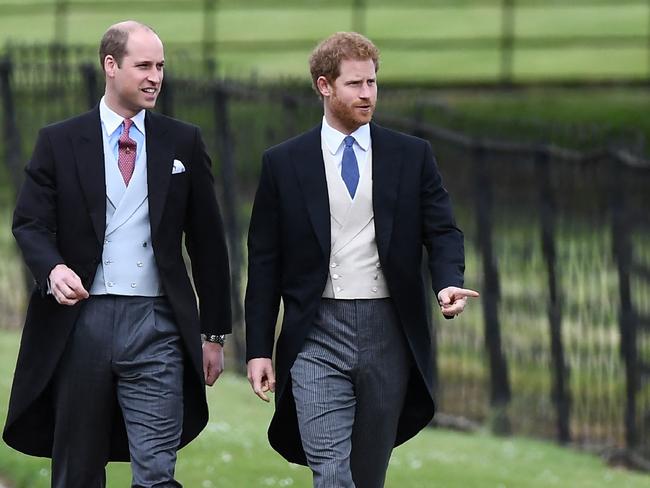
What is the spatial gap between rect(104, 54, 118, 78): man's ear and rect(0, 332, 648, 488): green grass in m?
2.56

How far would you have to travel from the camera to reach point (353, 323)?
5629 millimetres

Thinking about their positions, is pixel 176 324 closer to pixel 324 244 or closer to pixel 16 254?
pixel 324 244

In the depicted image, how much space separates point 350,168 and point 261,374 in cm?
68

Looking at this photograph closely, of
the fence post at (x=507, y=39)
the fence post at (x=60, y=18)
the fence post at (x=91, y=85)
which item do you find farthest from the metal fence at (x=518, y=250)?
the fence post at (x=60, y=18)

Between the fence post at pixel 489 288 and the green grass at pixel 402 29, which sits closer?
the fence post at pixel 489 288

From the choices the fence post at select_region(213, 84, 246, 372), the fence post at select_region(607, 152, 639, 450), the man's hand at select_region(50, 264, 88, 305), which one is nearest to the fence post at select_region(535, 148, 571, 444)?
the fence post at select_region(607, 152, 639, 450)

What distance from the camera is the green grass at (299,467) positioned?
8.02 m

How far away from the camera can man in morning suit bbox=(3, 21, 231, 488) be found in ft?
18.5

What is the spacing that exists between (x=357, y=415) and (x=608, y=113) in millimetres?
17743

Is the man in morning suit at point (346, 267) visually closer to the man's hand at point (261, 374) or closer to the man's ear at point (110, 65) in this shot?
the man's hand at point (261, 374)

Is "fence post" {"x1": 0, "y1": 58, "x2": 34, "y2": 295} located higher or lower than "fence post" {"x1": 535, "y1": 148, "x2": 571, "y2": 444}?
higher

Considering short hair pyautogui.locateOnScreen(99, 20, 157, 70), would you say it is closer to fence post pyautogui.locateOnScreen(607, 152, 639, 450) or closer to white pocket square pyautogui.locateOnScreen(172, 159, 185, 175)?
white pocket square pyautogui.locateOnScreen(172, 159, 185, 175)

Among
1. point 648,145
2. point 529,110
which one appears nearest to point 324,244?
point 648,145

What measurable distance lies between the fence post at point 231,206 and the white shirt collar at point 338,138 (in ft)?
22.3
